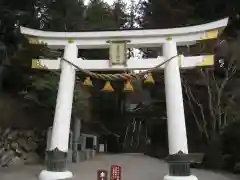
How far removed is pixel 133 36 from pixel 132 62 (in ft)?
2.24

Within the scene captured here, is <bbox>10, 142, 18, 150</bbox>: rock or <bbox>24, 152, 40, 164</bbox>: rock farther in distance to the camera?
<bbox>24, 152, 40, 164</bbox>: rock

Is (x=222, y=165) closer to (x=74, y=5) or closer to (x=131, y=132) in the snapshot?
(x=131, y=132)

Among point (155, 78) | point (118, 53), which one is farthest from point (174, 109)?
point (155, 78)

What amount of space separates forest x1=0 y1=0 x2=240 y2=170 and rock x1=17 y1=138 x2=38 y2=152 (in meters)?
0.59

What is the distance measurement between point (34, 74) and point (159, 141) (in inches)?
241

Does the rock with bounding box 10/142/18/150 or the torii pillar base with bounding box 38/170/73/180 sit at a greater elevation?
the rock with bounding box 10/142/18/150

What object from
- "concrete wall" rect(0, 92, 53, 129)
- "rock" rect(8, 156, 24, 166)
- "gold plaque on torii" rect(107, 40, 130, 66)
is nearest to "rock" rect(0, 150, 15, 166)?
"rock" rect(8, 156, 24, 166)

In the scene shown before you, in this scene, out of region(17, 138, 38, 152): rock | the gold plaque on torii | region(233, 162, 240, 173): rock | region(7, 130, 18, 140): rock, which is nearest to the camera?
the gold plaque on torii

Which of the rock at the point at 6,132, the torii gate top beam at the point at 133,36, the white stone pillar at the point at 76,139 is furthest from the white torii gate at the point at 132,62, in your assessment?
the rock at the point at 6,132

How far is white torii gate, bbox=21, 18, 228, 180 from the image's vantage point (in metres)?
7.40

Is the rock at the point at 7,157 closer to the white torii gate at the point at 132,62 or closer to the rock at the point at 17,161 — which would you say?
the rock at the point at 17,161

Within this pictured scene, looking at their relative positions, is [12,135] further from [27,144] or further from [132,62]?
[132,62]

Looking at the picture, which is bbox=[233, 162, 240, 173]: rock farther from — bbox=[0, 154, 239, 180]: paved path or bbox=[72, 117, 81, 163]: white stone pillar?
bbox=[72, 117, 81, 163]: white stone pillar

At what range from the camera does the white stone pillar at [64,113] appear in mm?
7314
